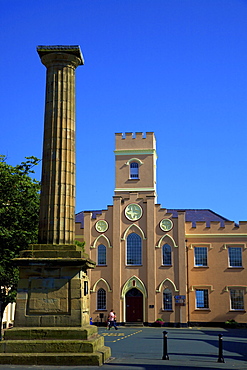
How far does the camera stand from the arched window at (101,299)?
155 ft

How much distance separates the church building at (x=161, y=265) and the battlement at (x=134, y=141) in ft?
18.7

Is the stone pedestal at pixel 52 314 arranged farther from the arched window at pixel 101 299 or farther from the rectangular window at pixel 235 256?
the rectangular window at pixel 235 256

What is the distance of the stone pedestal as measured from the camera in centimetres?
1409

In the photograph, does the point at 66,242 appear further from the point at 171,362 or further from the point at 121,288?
the point at 121,288

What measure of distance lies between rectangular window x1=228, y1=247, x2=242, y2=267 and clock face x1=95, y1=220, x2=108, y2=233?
12.5 metres

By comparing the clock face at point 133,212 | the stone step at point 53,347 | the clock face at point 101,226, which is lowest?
the stone step at point 53,347

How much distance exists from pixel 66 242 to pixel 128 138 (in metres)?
37.7

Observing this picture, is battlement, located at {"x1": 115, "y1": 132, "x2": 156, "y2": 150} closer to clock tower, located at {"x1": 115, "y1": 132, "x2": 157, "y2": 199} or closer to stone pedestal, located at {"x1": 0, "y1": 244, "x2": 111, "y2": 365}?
clock tower, located at {"x1": 115, "y1": 132, "x2": 157, "y2": 199}

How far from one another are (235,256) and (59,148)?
3553cm

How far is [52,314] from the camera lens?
1473 centimetres

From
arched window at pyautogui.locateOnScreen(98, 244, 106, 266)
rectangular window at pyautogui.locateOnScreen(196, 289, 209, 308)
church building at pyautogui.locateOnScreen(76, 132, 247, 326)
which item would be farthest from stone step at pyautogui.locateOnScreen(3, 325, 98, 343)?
rectangular window at pyautogui.locateOnScreen(196, 289, 209, 308)

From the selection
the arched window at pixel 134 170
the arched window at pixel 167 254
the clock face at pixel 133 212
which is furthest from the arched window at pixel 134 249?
the arched window at pixel 134 170

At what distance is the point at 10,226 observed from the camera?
26938 mm

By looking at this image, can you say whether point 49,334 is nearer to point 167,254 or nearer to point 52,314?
point 52,314
